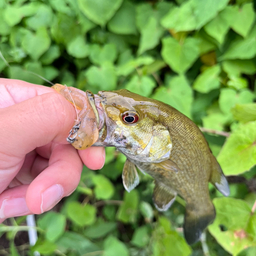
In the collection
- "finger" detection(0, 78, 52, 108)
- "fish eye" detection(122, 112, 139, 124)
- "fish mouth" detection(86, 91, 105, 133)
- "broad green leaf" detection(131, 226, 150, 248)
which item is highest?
"fish mouth" detection(86, 91, 105, 133)

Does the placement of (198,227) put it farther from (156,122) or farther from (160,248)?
(156,122)

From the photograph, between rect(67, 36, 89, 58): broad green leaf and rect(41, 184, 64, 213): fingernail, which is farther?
rect(67, 36, 89, 58): broad green leaf

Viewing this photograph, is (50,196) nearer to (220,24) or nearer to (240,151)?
(240,151)

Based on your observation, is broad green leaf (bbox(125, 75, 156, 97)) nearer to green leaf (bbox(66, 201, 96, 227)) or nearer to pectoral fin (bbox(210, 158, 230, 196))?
pectoral fin (bbox(210, 158, 230, 196))

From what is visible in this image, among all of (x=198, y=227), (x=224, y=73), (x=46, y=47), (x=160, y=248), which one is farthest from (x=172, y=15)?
(x=160, y=248)

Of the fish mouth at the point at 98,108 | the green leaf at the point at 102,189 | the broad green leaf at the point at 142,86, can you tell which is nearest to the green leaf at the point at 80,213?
the green leaf at the point at 102,189

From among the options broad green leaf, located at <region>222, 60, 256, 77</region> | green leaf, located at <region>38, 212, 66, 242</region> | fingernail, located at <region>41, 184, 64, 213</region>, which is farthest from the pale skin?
broad green leaf, located at <region>222, 60, 256, 77</region>

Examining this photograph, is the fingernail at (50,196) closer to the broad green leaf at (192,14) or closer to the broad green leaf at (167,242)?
the broad green leaf at (167,242)

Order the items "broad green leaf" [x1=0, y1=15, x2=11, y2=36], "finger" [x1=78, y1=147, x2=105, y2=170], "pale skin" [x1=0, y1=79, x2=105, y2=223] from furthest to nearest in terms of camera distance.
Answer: "broad green leaf" [x1=0, y1=15, x2=11, y2=36] < "finger" [x1=78, y1=147, x2=105, y2=170] < "pale skin" [x1=0, y1=79, x2=105, y2=223]

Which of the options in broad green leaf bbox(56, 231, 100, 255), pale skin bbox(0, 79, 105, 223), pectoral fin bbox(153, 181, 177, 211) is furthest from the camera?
broad green leaf bbox(56, 231, 100, 255)
